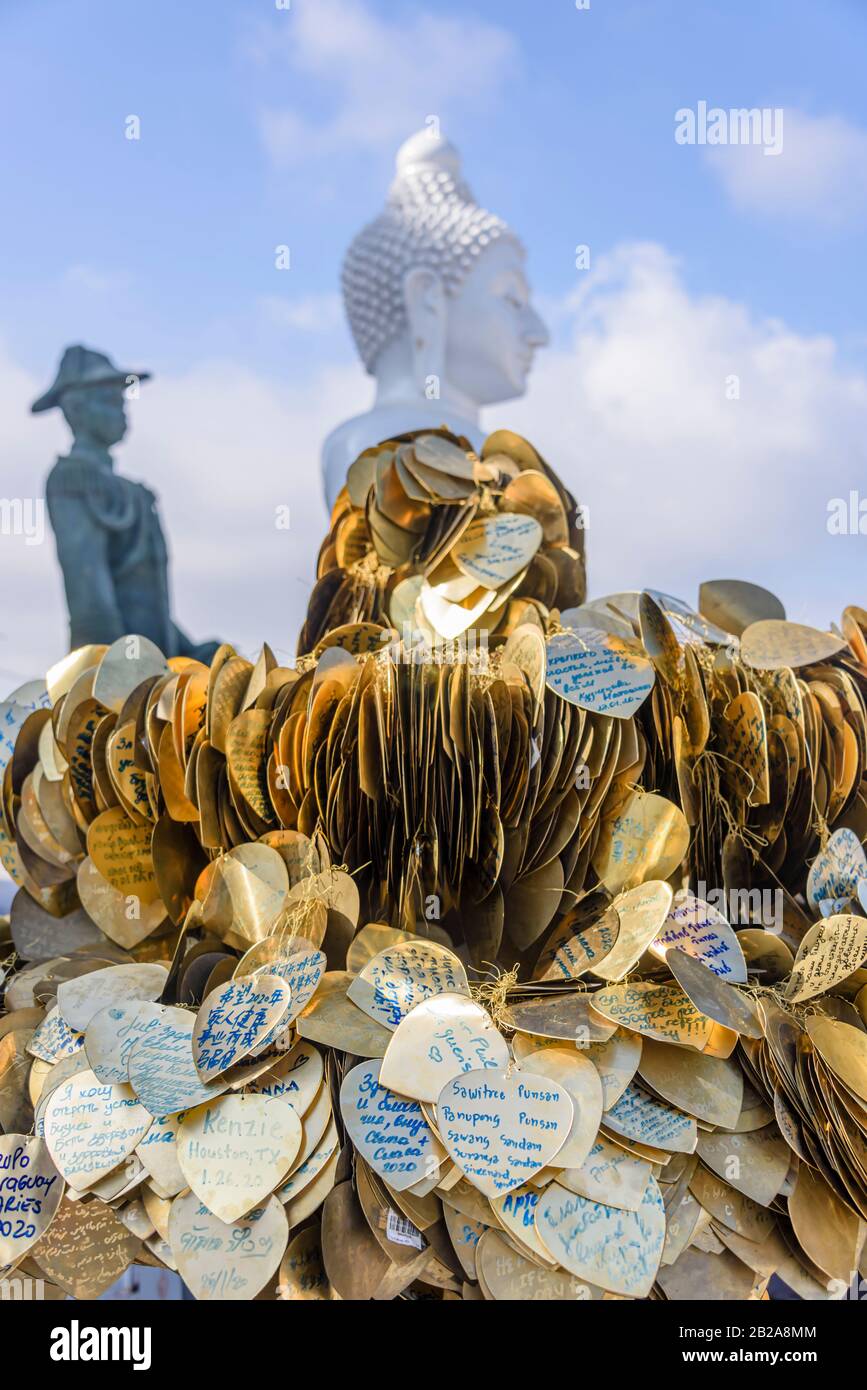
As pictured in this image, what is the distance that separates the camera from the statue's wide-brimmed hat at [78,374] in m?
1.54

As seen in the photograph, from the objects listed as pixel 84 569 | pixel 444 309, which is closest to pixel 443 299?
pixel 444 309

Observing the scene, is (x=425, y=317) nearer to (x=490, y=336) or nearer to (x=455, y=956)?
(x=490, y=336)

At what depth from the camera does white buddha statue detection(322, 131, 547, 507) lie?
164 centimetres

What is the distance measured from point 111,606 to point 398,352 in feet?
1.92

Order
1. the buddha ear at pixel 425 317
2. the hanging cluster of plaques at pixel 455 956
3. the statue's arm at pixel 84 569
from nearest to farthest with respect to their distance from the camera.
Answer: the hanging cluster of plaques at pixel 455 956
the statue's arm at pixel 84 569
the buddha ear at pixel 425 317

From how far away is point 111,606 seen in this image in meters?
1.49

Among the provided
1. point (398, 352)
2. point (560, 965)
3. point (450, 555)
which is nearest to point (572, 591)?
point (450, 555)

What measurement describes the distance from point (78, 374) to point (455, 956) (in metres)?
1.32

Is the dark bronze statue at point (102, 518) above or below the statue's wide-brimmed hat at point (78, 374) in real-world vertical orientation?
below

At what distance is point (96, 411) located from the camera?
1.55 meters

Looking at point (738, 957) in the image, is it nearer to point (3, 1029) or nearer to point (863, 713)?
point (863, 713)

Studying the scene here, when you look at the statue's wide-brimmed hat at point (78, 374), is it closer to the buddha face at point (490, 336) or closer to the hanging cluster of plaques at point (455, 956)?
the buddha face at point (490, 336)

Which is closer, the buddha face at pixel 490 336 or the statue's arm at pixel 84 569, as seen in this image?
the statue's arm at pixel 84 569

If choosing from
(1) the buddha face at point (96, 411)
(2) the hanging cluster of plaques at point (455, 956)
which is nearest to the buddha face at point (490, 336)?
(1) the buddha face at point (96, 411)
